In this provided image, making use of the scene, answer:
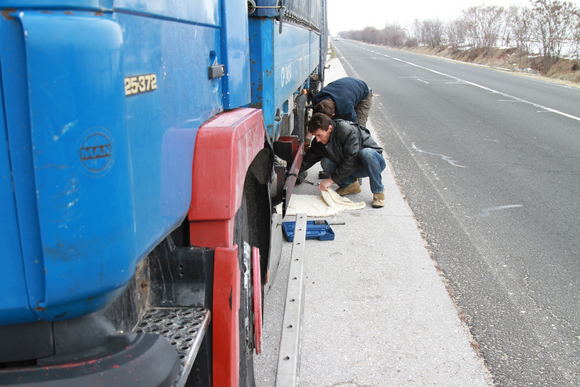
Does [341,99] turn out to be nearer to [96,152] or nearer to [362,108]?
[362,108]

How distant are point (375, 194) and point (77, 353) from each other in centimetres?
468

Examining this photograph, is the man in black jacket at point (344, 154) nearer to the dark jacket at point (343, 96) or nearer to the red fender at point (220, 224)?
the dark jacket at point (343, 96)

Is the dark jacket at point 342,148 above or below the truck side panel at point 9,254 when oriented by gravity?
below

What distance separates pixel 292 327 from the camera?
121 inches

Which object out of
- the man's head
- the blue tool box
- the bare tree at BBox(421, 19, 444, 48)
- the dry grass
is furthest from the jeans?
the bare tree at BBox(421, 19, 444, 48)

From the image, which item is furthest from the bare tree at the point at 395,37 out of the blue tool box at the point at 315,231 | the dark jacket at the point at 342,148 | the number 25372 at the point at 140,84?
the number 25372 at the point at 140,84

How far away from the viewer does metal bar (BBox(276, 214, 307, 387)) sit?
2.69 m

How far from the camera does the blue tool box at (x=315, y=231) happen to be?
4849mm

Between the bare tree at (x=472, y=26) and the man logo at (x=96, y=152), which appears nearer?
the man logo at (x=96, y=152)

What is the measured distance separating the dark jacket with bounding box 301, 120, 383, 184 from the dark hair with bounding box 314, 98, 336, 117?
0.78 m

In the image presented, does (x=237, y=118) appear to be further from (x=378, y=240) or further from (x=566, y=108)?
(x=566, y=108)

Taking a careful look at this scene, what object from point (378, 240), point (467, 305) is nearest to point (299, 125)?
A: point (378, 240)

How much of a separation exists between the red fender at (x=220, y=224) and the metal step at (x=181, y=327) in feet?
0.25

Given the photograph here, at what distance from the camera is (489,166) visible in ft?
25.1
